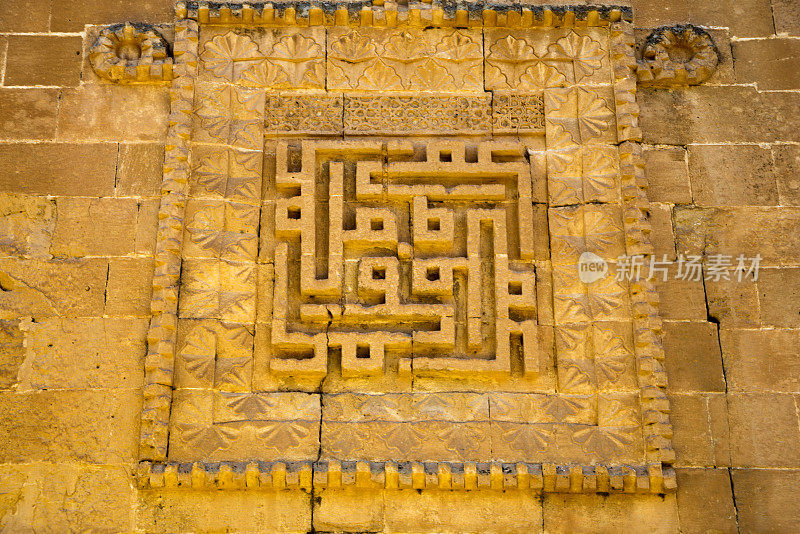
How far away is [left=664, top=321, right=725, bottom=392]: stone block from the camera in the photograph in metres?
5.05

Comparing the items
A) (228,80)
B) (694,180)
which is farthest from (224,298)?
(694,180)

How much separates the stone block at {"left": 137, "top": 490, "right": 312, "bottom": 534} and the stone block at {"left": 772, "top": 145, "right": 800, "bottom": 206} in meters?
3.41

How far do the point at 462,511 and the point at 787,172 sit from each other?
2.94 metres

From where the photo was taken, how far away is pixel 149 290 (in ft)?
17.0

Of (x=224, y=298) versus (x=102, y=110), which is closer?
(x=224, y=298)

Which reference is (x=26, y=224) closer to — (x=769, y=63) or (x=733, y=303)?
(x=733, y=303)

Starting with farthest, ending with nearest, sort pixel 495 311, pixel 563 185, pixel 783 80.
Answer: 1. pixel 783 80
2. pixel 563 185
3. pixel 495 311

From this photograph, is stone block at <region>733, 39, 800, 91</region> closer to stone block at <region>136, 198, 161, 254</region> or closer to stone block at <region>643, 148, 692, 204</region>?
stone block at <region>643, 148, 692, 204</region>

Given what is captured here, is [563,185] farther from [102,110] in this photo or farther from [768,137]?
[102,110]

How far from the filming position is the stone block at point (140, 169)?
5.44m

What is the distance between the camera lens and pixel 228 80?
5.70 m

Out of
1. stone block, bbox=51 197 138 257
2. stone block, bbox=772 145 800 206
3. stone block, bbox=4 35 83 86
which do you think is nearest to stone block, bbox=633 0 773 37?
stone block, bbox=772 145 800 206

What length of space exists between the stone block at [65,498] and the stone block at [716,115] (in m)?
3.77

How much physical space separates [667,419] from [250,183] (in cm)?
276
